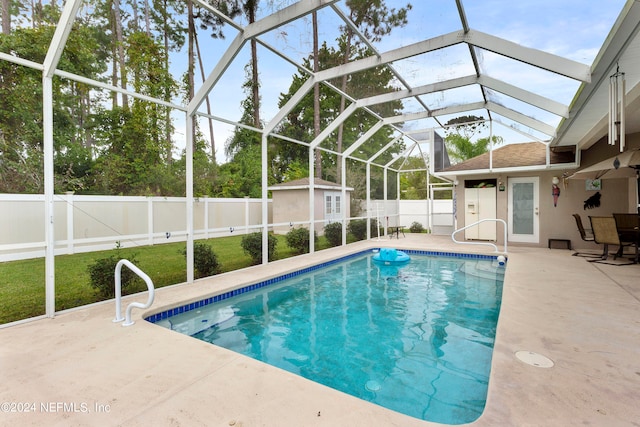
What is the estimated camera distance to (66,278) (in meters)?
5.96

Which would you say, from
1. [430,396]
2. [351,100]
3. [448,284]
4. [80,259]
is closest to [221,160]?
[351,100]

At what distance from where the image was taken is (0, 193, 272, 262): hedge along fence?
12.1ft

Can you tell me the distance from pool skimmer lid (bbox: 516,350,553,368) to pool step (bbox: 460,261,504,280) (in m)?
4.32

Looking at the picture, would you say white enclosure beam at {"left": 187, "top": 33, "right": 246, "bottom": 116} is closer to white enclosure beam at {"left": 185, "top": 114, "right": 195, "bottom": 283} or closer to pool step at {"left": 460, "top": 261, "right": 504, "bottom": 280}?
white enclosure beam at {"left": 185, "top": 114, "right": 195, "bottom": 283}

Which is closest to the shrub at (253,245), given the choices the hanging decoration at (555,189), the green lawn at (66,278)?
the green lawn at (66,278)

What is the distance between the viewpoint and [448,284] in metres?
6.40

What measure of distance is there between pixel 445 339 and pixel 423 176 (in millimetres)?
22118

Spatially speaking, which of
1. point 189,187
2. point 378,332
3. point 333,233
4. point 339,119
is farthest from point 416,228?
point 189,187

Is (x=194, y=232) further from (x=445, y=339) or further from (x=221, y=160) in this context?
(x=221, y=160)

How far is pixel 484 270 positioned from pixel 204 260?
616 centimetres

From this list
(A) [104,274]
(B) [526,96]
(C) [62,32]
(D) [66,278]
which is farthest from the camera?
(B) [526,96]

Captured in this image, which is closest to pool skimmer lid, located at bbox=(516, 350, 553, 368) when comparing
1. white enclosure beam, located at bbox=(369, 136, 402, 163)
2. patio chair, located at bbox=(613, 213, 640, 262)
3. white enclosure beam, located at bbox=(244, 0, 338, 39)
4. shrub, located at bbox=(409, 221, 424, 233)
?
white enclosure beam, located at bbox=(244, 0, 338, 39)

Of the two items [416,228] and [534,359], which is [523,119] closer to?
[534,359]

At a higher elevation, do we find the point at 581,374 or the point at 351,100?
the point at 351,100
